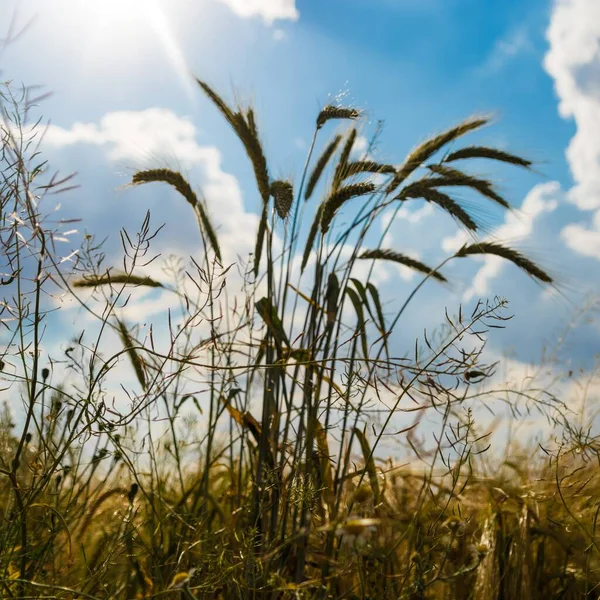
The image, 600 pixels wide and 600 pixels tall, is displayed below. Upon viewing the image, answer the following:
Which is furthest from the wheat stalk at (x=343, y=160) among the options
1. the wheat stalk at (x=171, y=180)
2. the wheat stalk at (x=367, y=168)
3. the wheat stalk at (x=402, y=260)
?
the wheat stalk at (x=171, y=180)

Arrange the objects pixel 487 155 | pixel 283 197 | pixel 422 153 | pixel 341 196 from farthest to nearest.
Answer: pixel 487 155, pixel 422 153, pixel 283 197, pixel 341 196

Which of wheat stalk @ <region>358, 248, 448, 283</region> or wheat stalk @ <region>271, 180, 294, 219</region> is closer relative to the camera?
wheat stalk @ <region>271, 180, 294, 219</region>

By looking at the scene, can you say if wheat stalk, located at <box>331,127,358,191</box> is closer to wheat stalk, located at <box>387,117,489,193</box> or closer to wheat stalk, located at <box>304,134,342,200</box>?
wheat stalk, located at <box>304,134,342,200</box>

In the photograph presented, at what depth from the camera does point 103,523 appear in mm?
2244

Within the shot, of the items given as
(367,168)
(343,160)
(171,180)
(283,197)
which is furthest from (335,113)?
(171,180)

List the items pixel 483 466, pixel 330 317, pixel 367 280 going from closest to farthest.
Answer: pixel 330 317 < pixel 367 280 < pixel 483 466

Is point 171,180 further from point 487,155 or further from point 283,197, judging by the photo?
point 487,155

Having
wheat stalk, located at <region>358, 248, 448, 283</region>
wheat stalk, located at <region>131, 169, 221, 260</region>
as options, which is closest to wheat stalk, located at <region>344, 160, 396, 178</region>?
wheat stalk, located at <region>358, 248, 448, 283</region>

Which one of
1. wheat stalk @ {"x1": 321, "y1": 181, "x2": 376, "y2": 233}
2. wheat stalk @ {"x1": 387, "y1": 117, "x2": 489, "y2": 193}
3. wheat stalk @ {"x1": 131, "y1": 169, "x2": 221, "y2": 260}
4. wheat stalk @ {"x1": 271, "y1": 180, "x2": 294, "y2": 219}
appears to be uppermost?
wheat stalk @ {"x1": 387, "y1": 117, "x2": 489, "y2": 193}

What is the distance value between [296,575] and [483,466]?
1.00 m

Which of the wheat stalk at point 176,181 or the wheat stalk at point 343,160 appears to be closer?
the wheat stalk at point 343,160

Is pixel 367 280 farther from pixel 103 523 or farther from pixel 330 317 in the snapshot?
pixel 103 523

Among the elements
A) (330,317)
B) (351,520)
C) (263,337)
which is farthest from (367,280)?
(351,520)

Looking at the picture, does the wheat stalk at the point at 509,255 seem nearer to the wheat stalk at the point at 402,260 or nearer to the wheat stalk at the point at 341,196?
the wheat stalk at the point at 402,260
